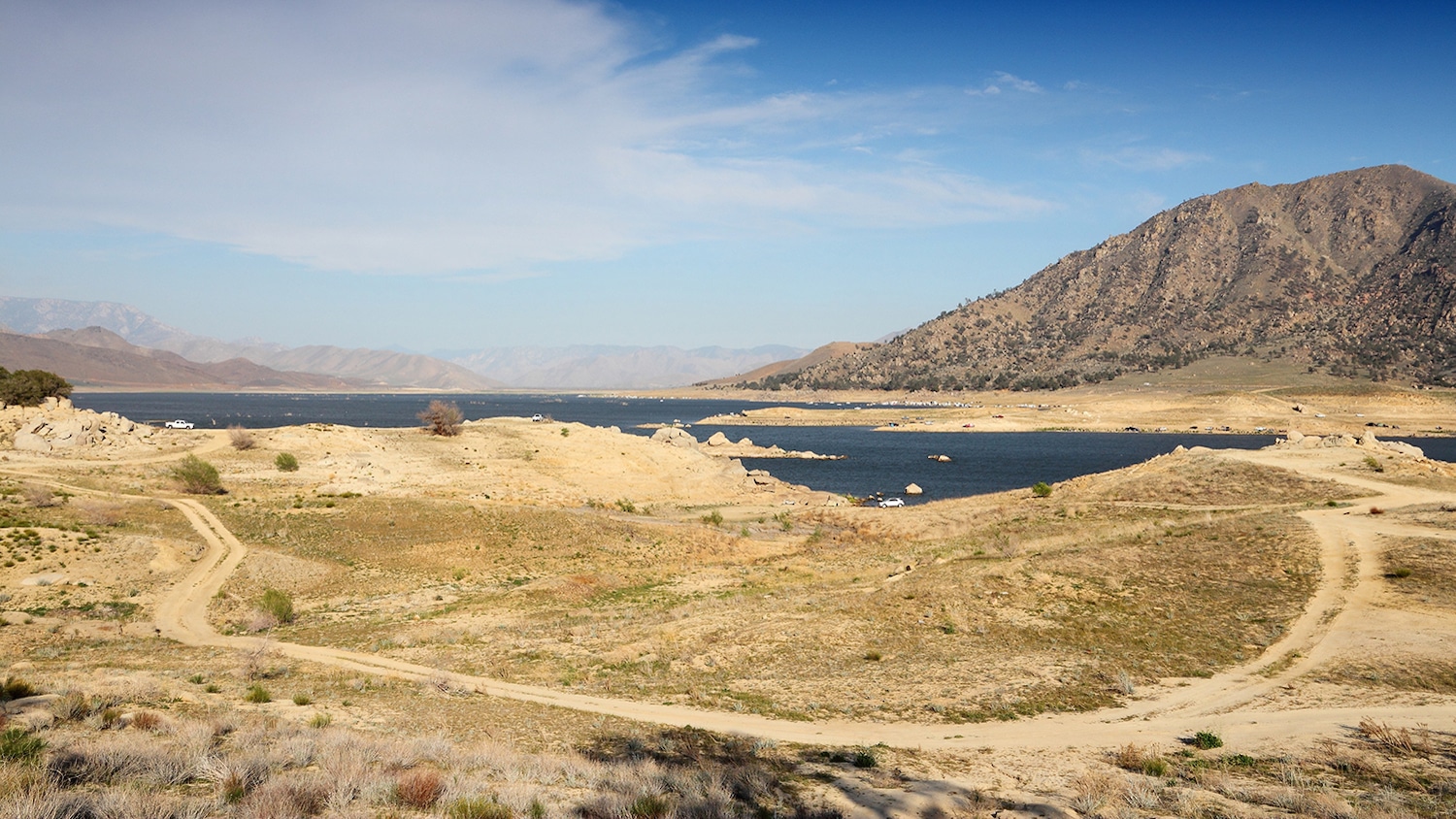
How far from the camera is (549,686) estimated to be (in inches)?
797

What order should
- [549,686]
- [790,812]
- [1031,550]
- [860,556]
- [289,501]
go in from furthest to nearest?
1. [289,501]
2. [860,556]
3. [1031,550]
4. [549,686]
5. [790,812]

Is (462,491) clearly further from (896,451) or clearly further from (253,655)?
(896,451)

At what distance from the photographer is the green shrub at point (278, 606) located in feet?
89.1

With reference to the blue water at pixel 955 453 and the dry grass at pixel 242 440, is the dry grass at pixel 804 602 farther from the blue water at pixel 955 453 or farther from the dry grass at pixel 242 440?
the blue water at pixel 955 453

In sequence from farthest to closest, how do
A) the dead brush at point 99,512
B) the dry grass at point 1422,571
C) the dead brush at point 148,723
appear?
1. the dead brush at point 99,512
2. the dry grass at point 1422,571
3. the dead brush at point 148,723

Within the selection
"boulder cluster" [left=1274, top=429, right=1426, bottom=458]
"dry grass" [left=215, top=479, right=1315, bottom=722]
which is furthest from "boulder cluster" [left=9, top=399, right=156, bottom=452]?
"boulder cluster" [left=1274, top=429, right=1426, bottom=458]

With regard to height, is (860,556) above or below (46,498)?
below

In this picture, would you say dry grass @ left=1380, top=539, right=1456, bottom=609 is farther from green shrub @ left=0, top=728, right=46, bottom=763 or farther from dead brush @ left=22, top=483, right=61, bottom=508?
dead brush @ left=22, top=483, right=61, bottom=508

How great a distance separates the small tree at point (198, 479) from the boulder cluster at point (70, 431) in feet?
54.1

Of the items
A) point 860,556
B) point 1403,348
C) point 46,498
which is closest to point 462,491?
point 46,498

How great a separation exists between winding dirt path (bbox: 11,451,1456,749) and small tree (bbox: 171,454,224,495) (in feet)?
70.1

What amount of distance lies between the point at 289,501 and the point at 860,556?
33.8 m

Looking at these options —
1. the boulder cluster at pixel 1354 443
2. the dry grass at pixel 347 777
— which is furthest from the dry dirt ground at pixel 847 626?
the boulder cluster at pixel 1354 443

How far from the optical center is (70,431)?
57.4m
